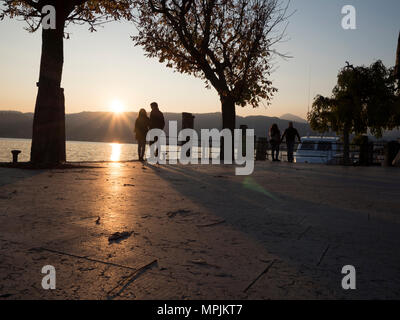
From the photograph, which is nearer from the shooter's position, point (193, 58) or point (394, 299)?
point (394, 299)

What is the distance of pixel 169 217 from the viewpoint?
356 centimetres

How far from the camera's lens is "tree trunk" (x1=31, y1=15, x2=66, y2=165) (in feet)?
Result: 30.7

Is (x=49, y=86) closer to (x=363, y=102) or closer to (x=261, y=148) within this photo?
(x=261, y=148)

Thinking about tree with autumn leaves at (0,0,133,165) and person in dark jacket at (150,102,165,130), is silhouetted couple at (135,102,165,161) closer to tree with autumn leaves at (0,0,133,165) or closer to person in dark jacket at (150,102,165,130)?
person in dark jacket at (150,102,165,130)

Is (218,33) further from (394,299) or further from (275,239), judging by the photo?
(394,299)

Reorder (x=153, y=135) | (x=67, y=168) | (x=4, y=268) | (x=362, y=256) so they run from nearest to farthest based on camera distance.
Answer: (x=4, y=268)
(x=362, y=256)
(x=67, y=168)
(x=153, y=135)

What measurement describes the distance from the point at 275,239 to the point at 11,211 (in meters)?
2.71

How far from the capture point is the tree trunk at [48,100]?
368 inches

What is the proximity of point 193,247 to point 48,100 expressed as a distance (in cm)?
839

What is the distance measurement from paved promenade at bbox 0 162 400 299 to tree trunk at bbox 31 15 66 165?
5.30 m

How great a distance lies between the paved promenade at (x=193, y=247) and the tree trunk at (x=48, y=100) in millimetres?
5303

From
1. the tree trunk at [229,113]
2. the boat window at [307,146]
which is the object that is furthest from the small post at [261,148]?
the boat window at [307,146]

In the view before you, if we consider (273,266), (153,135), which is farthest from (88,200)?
(153,135)

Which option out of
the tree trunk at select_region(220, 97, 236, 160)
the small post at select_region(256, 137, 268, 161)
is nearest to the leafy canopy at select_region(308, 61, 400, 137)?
the small post at select_region(256, 137, 268, 161)
